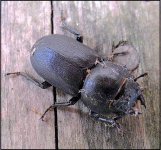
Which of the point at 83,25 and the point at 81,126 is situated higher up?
the point at 83,25

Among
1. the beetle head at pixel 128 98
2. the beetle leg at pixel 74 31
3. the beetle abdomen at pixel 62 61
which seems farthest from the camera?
the beetle leg at pixel 74 31

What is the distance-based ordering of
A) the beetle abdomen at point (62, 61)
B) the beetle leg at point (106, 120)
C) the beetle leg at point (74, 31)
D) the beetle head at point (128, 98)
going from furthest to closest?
the beetle leg at point (74, 31), the beetle abdomen at point (62, 61), the beetle leg at point (106, 120), the beetle head at point (128, 98)

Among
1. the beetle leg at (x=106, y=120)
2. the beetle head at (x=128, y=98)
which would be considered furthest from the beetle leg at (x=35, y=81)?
the beetle head at (x=128, y=98)

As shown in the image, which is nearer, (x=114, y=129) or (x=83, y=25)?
(x=114, y=129)

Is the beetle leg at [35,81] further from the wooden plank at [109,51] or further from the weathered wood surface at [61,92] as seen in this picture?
the wooden plank at [109,51]

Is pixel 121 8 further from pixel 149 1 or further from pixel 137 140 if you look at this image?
pixel 137 140

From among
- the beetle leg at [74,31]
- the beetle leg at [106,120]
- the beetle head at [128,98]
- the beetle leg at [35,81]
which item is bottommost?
the beetle leg at [106,120]

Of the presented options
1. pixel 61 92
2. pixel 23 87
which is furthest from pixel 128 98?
pixel 23 87

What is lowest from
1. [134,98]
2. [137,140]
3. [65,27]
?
[137,140]

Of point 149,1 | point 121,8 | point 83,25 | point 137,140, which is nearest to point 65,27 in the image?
point 83,25
